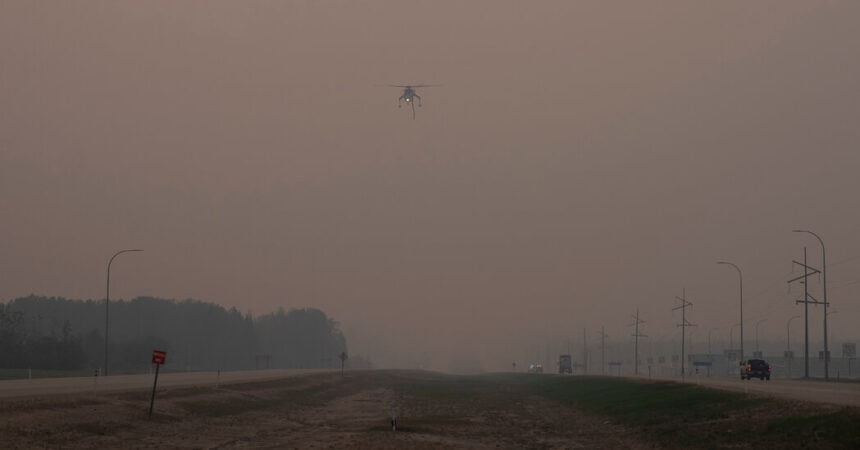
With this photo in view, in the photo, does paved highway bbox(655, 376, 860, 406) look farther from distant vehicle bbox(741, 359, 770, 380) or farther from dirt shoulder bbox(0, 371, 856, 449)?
distant vehicle bbox(741, 359, 770, 380)

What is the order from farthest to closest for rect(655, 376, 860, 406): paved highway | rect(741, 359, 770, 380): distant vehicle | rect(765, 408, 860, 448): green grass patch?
rect(741, 359, 770, 380): distant vehicle → rect(655, 376, 860, 406): paved highway → rect(765, 408, 860, 448): green grass patch

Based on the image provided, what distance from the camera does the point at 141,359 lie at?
638 ft

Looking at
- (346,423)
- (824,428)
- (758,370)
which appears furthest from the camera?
(758,370)

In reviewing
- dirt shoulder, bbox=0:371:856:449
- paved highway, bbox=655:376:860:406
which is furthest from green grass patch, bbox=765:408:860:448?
paved highway, bbox=655:376:860:406

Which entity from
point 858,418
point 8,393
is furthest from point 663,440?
point 8,393

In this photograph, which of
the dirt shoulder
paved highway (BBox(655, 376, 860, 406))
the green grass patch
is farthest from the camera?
paved highway (BBox(655, 376, 860, 406))

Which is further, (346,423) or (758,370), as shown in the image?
(758,370)

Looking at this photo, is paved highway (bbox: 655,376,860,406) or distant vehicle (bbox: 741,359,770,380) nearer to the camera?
paved highway (bbox: 655,376,860,406)

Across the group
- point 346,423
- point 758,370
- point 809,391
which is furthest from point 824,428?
point 758,370

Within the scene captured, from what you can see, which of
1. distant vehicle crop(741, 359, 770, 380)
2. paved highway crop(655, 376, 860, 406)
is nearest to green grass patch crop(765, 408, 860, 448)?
paved highway crop(655, 376, 860, 406)

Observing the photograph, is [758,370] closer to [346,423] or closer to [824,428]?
[346,423]

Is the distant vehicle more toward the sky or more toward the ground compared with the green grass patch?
more toward the ground

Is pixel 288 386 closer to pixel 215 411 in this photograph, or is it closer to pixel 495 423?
pixel 215 411

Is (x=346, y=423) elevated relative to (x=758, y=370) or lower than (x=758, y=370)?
lower
